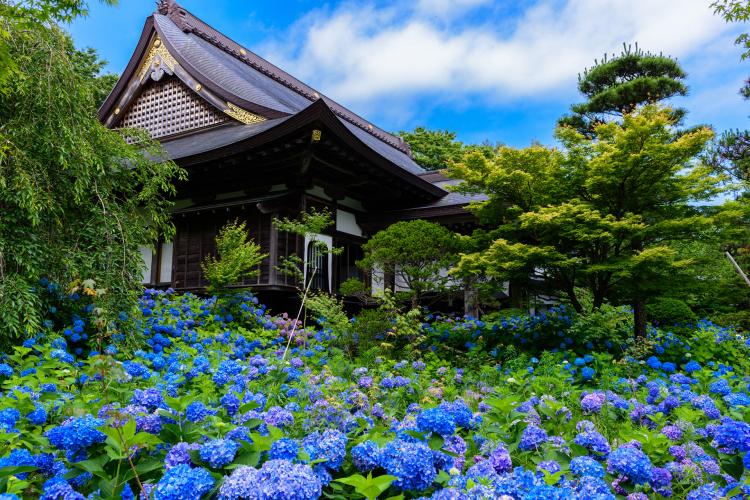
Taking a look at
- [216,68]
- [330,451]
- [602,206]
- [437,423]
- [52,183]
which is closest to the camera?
[330,451]

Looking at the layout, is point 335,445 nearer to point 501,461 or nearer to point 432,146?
point 501,461

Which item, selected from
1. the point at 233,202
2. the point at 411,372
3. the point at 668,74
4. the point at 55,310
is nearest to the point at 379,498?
the point at 411,372

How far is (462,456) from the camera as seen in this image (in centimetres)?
176

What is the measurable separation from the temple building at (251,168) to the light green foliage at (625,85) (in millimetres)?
7918

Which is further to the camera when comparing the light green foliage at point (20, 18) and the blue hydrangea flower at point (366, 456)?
the light green foliage at point (20, 18)

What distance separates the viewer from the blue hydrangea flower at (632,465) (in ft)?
5.15

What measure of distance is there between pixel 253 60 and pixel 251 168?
8248 millimetres

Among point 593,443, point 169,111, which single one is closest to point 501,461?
point 593,443

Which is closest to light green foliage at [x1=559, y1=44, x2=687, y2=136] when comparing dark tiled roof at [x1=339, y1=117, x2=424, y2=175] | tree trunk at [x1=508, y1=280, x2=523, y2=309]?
dark tiled roof at [x1=339, y1=117, x2=424, y2=175]

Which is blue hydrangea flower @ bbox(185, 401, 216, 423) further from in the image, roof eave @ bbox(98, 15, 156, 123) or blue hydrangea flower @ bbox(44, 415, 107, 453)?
roof eave @ bbox(98, 15, 156, 123)

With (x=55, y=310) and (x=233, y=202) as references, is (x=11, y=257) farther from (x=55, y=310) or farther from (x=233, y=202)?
(x=233, y=202)

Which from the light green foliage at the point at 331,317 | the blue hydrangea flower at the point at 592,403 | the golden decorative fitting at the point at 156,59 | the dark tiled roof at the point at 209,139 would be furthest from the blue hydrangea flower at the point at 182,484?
the golden decorative fitting at the point at 156,59

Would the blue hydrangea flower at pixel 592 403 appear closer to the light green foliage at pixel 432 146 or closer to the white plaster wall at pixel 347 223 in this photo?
the white plaster wall at pixel 347 223

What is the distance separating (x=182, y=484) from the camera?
A: 49.8 inches
